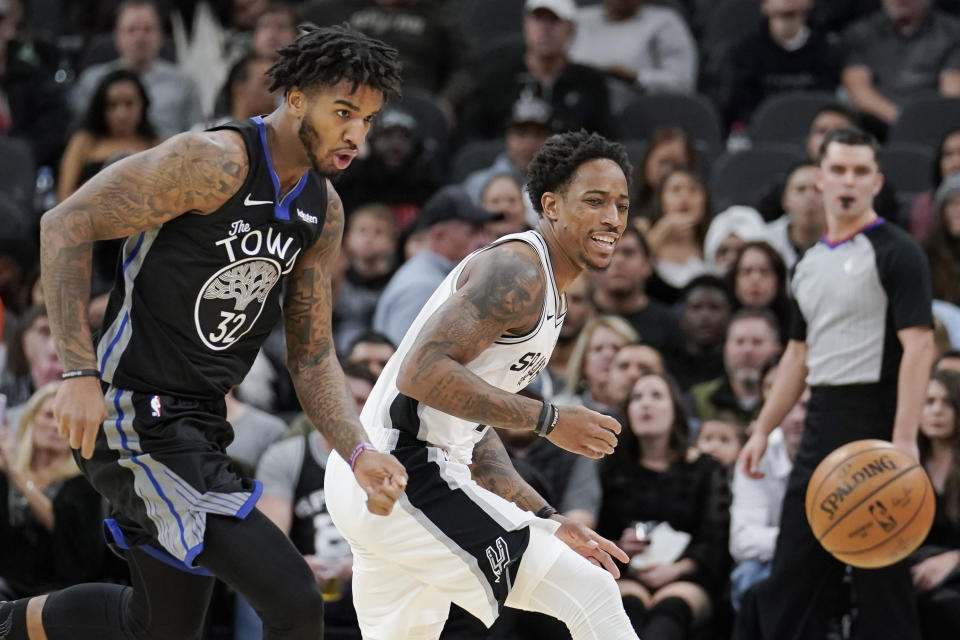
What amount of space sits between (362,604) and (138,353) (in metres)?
1.10

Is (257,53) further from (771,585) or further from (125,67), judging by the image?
(771,585)

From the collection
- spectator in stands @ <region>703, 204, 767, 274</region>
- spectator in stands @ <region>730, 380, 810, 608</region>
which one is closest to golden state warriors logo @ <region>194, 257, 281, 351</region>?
spectator in stands @ <region>730, 380, 810, 608</region>

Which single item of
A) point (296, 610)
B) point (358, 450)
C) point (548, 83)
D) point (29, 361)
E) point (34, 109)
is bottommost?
point (296, 610)

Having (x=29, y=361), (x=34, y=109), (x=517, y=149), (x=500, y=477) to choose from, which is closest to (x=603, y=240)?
(x=500, y=477)

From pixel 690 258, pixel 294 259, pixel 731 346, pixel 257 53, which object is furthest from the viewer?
pixel 257 53

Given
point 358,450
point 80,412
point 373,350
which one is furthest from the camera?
point 373,350

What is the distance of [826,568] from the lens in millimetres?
6230

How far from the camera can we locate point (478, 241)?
8492 mm

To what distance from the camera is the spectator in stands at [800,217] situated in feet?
28.7

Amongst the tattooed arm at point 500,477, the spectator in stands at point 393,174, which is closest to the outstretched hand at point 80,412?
the tattooed arm at point 500,477

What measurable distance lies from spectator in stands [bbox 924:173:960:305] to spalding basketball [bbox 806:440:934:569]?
8.60 ft

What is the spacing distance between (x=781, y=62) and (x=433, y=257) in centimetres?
383

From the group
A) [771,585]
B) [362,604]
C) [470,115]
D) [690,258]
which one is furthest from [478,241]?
[362,604]

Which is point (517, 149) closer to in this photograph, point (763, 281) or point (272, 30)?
point (763, 281)
